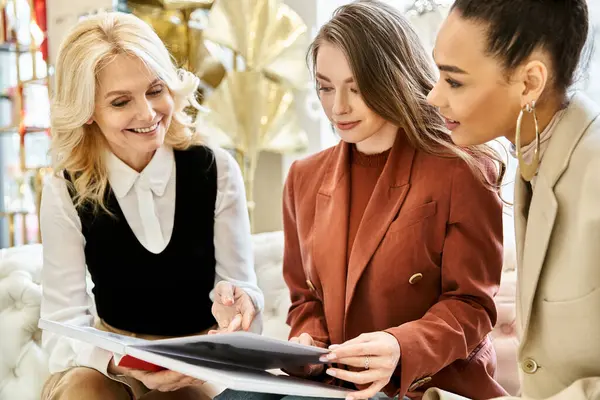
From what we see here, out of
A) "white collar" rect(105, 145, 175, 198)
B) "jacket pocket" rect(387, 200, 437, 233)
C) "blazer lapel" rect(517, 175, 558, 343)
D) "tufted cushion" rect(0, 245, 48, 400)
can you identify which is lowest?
"tufted cushion" rect(0, 245, 48, 400)

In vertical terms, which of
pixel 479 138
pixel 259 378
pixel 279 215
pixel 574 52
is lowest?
pixel 279 215

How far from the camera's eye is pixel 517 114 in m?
1.18

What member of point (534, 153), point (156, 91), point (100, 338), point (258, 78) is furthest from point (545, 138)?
point (258, 78)

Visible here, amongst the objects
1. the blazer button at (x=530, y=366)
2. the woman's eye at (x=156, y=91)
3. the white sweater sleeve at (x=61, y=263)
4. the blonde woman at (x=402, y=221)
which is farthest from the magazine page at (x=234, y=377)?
the woman's eye at (x=156, y=91)

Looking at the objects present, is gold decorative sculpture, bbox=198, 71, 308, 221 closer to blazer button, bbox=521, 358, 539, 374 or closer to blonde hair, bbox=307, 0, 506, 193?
blonde hair, bbox=307, 0, 506, 193

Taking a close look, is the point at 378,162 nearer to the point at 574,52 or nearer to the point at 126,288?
the point at 574,52

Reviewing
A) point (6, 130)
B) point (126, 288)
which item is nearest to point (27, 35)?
point (6, 130)

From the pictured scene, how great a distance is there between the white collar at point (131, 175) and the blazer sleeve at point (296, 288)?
0.30 m

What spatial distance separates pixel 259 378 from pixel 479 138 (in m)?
0.52

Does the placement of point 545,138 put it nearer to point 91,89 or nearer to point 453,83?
point 453,83

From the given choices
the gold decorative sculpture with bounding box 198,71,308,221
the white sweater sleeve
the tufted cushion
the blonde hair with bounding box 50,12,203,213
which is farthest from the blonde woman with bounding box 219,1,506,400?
the gold decorative sculpture with bounding box 198,71,308,221

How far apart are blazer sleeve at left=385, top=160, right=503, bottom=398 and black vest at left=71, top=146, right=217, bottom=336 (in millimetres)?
563

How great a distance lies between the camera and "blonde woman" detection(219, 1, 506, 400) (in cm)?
145

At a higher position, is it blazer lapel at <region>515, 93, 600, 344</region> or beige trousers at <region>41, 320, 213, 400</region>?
blazer lapel at <region>515, 93, 600, 344</region>
